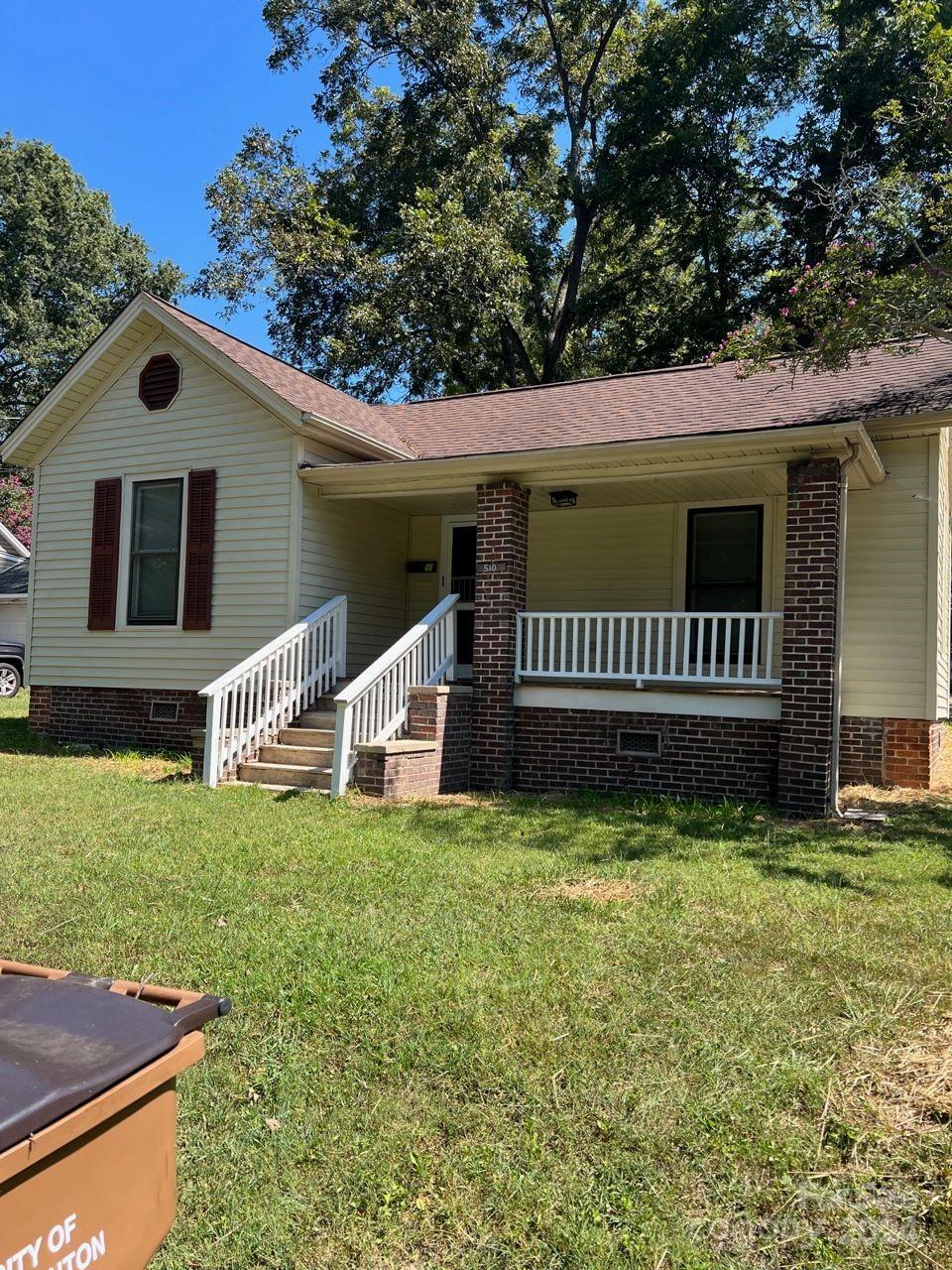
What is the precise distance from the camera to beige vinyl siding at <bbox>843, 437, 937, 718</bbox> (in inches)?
349

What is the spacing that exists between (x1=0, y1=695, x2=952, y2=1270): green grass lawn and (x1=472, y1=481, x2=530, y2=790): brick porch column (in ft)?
10.1

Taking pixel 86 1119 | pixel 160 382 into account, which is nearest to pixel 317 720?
pixel 160 382

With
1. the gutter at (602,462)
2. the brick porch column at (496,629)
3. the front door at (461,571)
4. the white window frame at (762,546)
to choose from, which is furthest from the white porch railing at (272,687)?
the white window frame at (762,546)

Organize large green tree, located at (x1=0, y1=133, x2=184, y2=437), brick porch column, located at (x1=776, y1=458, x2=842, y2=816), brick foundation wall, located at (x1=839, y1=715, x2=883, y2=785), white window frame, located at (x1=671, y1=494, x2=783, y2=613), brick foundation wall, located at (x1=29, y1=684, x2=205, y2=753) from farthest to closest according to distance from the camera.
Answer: large green tree, located at (x1=0, y1=133, x2=184, y2=437), brick foundation wall, located at (x1=29, y1=684, x2=205, y2=753), white window frame, located at (x1=671, y1=494, x2=783, y2=613), brick foundation wall, located at (x1=839, y1=715, x2=883, y2=785), brick porch column, located at (x1=776, y1=458, x2=842, y2=816)

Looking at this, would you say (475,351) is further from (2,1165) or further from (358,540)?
(2,1165)

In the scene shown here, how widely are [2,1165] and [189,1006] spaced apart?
54 cm

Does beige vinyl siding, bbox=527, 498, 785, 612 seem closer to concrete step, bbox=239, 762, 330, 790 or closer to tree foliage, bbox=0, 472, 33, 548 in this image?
concrete step, bbox=239, 762, 330, 790

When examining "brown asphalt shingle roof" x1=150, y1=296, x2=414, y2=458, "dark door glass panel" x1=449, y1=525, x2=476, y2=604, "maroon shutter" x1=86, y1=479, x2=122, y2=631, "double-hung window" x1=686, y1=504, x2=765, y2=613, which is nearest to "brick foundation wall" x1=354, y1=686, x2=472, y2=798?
"dark door glass panel" x1=449, y1=525, x2=476, y2=604

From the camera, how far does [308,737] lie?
896 centimetres

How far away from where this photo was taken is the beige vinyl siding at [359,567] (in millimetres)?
10391

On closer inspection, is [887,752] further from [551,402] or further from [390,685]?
[551,402]

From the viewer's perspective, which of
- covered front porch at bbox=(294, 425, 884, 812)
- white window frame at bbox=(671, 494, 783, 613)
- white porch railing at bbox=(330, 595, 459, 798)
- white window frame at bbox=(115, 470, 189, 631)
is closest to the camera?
covered front porch at bbox=(294, 425, 884, 812)

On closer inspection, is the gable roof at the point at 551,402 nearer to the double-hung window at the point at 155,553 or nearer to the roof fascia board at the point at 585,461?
the roof fascia board at the point at 585,461

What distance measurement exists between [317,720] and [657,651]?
140 inches
